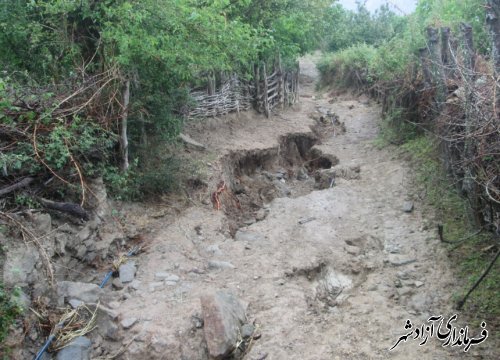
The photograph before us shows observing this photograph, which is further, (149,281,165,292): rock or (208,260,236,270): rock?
(208,260,236,270): rock

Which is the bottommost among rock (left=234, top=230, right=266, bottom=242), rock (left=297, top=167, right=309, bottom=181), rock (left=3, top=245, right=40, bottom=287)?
rock (left=297, top=167, right=309, bottom=181)

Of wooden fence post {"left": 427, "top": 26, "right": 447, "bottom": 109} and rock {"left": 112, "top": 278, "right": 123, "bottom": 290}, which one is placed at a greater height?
wooden fence post {"left": 427, "top": 26, "right": 447, "bottom": 109}

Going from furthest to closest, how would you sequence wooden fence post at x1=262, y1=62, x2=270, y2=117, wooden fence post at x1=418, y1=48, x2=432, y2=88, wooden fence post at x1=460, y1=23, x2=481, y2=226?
wooden fence post at x1=262, y1=62, x2=270, y2=117 < wooden fence post at x1=418, y1=48, x2=432, y2=88 < wooden fence post at x1=460, y1=23, x2=481, y2=226

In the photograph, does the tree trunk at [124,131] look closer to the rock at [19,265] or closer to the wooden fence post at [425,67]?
the rock at [19,265]

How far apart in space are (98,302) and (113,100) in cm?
259

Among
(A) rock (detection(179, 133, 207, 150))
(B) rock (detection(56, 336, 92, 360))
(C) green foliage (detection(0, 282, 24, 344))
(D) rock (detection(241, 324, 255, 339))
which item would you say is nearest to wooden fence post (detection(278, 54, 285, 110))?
(A) rock (detection(179, 133, 207, 150))

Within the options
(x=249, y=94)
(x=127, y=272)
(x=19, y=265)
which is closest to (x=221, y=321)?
(x=127, y=272)

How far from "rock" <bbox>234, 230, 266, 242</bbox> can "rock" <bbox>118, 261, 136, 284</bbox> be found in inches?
64.2

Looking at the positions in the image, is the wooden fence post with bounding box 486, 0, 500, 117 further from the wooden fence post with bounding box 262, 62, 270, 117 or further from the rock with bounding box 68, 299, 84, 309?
the wooden fence post with bounding box 262, 62, 270, 117

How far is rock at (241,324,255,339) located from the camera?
3.87m

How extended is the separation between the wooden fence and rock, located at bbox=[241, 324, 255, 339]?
4692 millimetres

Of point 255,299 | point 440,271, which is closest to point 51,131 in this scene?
point 255,299

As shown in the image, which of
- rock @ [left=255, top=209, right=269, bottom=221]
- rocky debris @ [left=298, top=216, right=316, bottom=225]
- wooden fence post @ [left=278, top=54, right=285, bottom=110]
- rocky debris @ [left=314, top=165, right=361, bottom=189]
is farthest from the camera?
wooden fence post @ [left=278, top=54, right=285, bottom=110]

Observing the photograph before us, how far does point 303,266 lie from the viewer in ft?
16.4
